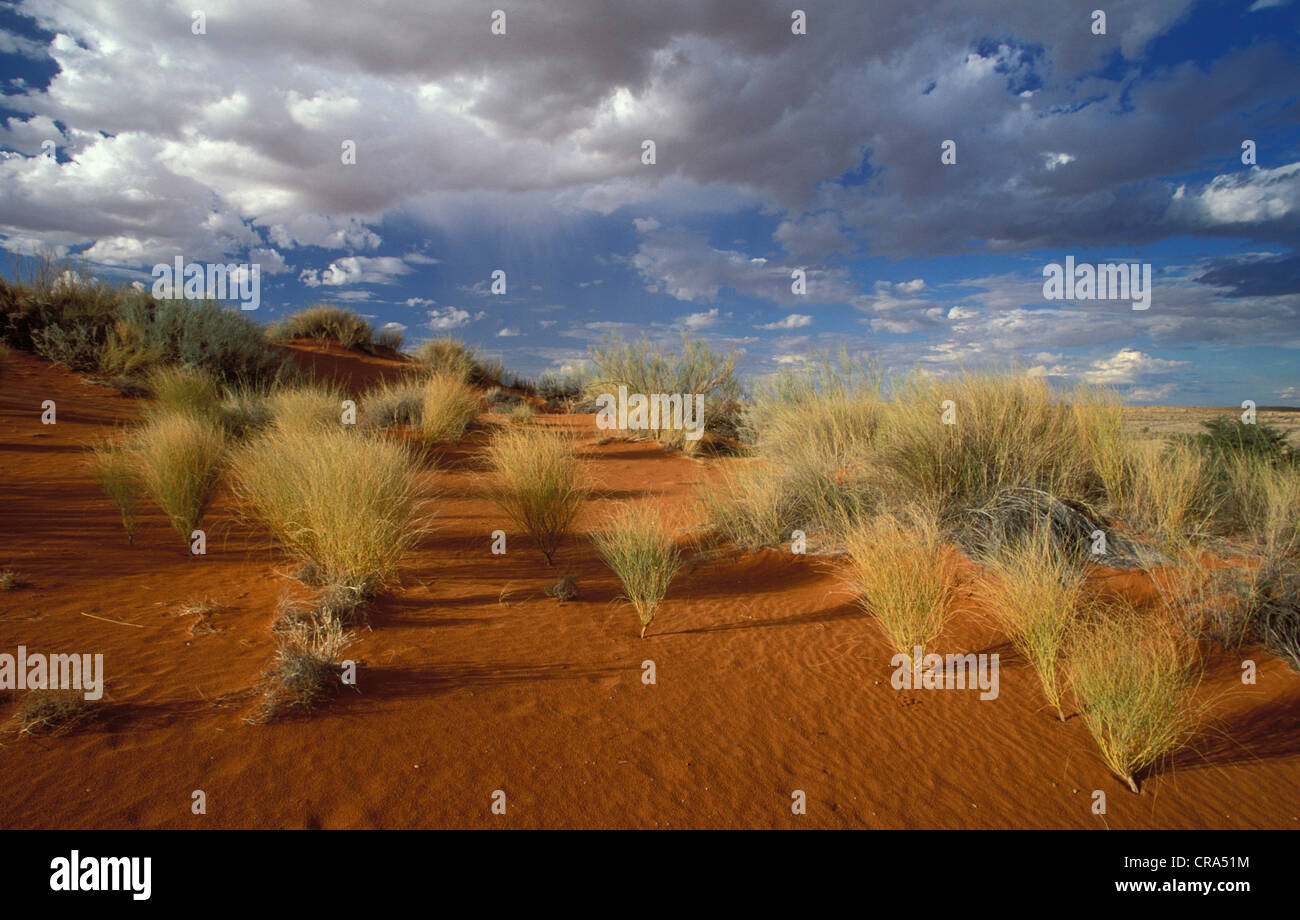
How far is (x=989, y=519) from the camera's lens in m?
6.52

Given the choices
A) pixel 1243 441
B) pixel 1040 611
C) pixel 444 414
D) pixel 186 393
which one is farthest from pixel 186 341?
pixel 1243 441

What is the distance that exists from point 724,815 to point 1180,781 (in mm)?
2616

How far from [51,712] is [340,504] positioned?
8.03 ft

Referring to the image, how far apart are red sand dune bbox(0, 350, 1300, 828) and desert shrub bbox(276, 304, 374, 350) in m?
20.9

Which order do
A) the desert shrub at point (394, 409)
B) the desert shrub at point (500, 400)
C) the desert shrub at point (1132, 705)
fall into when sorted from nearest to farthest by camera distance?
the desert shrub at point (1132, 705), the desert shrub at point (394, 409), the desert shrub at point (500, 400)

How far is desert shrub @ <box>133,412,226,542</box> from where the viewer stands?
6590 mm

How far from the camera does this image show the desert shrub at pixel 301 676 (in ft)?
11.3

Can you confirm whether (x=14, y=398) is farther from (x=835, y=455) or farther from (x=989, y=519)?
(x=989, y=519)

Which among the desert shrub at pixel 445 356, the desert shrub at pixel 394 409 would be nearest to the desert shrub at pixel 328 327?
the desert shrub at pixel 445 356

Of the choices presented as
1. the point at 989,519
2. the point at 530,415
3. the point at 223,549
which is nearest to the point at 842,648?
the point at 989,519

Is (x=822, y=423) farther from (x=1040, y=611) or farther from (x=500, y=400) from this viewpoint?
(x=500, y=400)

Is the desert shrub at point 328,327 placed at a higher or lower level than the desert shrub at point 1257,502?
higher

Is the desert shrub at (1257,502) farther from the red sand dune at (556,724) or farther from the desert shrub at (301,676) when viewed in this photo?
the desert shrub at (301,676)

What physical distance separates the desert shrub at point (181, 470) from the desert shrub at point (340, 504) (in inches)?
23.9
